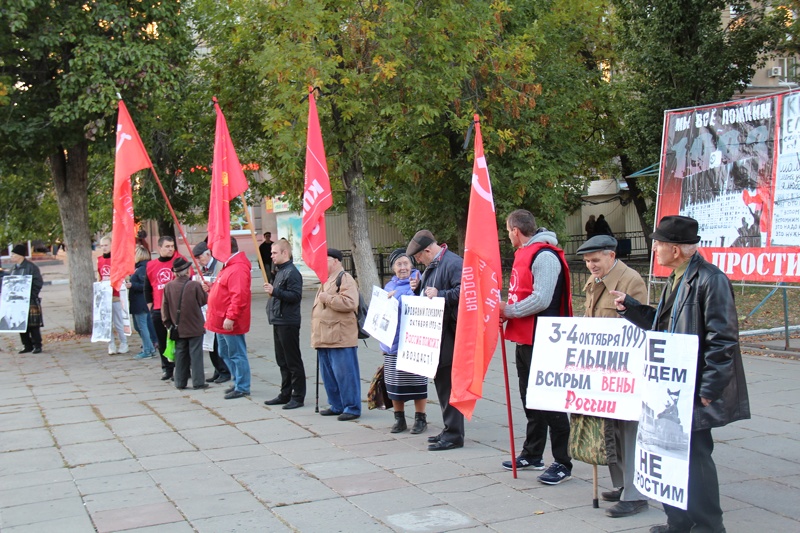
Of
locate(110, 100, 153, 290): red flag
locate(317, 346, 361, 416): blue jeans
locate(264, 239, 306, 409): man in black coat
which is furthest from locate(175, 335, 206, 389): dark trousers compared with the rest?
locate(317, 346, 361, 416): blue jeans

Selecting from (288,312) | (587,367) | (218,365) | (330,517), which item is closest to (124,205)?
(218,365)

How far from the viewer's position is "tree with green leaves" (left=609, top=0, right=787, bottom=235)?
20.3m

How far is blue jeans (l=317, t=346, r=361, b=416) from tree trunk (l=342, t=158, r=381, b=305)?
8406mm

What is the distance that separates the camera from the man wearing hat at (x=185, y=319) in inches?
418

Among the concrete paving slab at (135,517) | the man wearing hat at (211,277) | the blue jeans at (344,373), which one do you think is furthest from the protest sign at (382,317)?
the man wearing hat at (211,277)

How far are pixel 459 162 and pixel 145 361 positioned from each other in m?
9.64

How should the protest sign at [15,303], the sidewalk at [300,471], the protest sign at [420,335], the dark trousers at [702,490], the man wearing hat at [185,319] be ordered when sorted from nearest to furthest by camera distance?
the dark trousers at [702,490]
the sidewalk at [300,471]
the protest sign at [420,335]
the man wearing hat at [185,319]
the protest sign at [15,303]

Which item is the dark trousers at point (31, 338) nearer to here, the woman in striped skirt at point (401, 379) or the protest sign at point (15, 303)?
the protest sign at point (15, 303)

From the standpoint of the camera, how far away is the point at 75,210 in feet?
56.3

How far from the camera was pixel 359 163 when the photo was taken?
57.5 feet

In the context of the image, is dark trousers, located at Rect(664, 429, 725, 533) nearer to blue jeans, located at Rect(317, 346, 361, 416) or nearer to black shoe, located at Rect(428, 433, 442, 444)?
black shoe, located at Rect(428, 433, 442, 444)

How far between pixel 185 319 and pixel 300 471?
4.38 metres

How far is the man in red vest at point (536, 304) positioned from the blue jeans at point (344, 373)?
2.57 metres

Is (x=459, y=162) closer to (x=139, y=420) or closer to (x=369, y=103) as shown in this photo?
(x=369, y=103)
